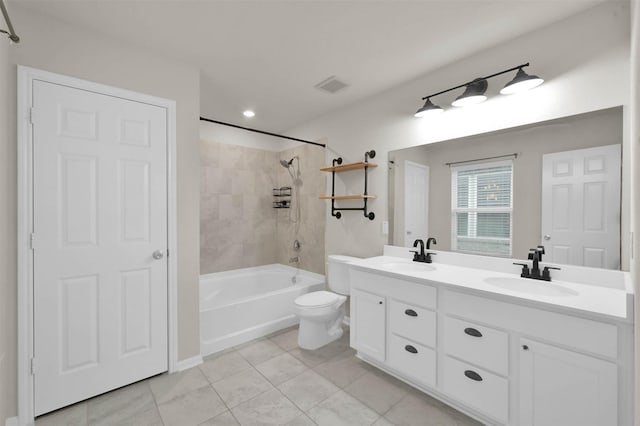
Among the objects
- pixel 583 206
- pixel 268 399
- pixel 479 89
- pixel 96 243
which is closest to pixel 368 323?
pixel 268 399

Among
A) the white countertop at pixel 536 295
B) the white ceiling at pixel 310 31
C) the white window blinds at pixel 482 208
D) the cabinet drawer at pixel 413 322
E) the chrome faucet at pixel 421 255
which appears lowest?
the cabinet drawer at pixel 413 322

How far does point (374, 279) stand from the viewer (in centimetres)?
219

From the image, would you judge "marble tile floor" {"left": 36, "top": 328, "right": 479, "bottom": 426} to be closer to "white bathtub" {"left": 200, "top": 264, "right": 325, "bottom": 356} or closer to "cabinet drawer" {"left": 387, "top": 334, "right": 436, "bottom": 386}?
"cabinet drawer" {"left": 387, "top": 334, "right": 436, "bottom": 386}

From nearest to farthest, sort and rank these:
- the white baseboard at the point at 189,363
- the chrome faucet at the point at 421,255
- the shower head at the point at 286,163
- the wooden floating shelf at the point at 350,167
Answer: the white baseboard at the point at 189,363 < the chrome faucet at the point at 421,255 < the wooden floating shelf at the point at 350,167 < the shower head at the point at 286,163

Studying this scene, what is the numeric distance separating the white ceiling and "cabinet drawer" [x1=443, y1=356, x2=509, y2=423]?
213 cm

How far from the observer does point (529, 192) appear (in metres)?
1.87

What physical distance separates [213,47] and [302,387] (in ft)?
8.48

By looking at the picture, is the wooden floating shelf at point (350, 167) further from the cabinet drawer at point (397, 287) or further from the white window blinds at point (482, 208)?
the cabinet drawer at point (397, 287)

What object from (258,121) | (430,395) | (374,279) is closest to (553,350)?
(430,395)

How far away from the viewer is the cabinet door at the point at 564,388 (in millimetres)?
1214

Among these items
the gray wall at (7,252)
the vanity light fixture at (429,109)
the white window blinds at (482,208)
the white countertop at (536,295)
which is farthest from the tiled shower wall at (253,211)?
the gray wall at (7,252)

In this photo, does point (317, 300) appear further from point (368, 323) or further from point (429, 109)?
point (429, 109)

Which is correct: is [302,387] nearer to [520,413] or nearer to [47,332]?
[520,413]

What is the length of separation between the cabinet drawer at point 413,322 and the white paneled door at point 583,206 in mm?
888
